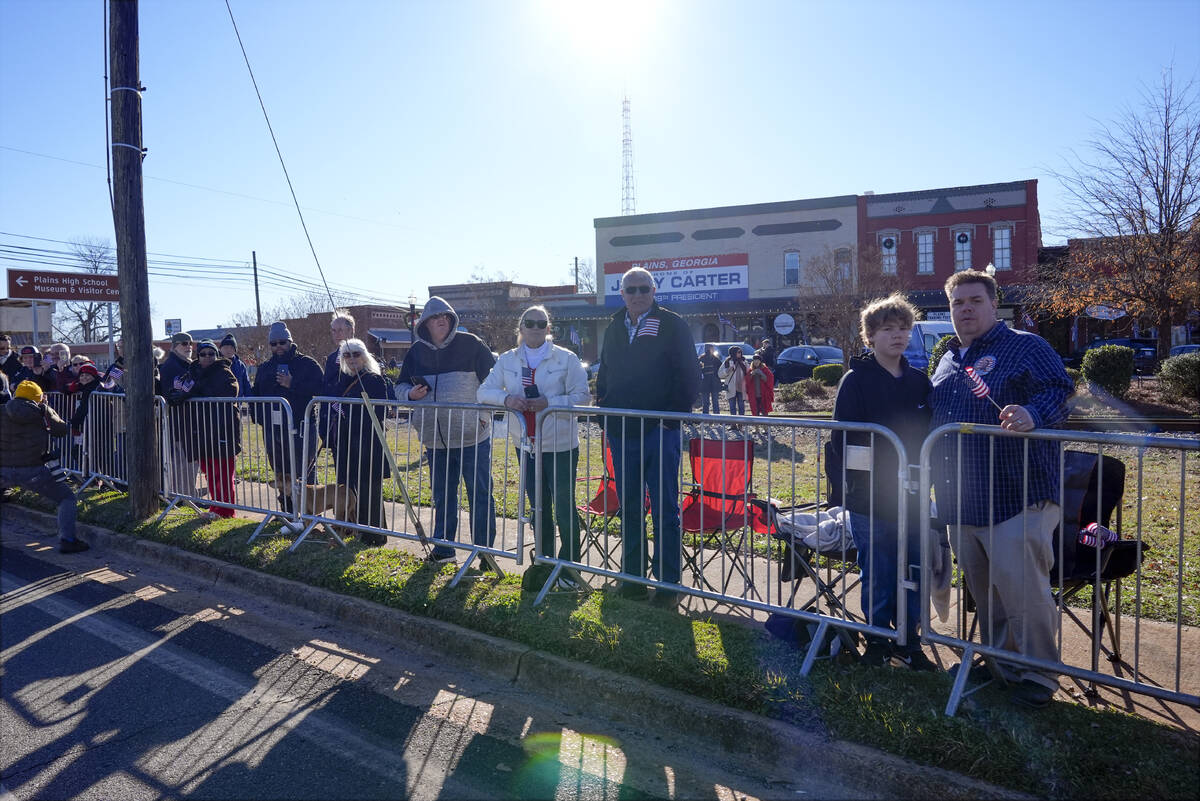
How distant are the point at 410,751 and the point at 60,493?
5.72 metres

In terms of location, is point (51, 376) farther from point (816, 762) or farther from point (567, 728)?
point (816, 762)

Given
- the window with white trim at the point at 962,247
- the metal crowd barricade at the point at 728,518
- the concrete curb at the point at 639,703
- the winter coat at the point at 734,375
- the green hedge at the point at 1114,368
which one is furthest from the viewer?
the window with white trim at the point at 962,247

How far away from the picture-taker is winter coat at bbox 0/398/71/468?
724 cm

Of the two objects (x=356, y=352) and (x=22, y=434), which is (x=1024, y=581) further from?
(x=22, y=434)

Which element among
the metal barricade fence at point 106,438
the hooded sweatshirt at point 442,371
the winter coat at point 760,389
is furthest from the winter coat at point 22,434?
the winter coat at point 760,389

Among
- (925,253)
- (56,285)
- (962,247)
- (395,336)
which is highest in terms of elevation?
(962,247)

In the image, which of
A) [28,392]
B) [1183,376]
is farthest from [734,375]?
[28,392]

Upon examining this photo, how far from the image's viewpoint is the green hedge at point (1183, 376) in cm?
1695

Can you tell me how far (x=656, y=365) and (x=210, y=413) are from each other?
486cm

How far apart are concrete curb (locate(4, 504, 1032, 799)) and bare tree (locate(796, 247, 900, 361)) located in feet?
79.2

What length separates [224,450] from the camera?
782 cm

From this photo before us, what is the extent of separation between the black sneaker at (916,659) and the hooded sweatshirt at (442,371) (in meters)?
3.20

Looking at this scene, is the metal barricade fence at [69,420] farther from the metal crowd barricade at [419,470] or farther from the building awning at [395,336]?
the building awning at [395,336]

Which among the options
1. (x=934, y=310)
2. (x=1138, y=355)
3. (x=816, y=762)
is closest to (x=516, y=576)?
(x=816, y=762)
